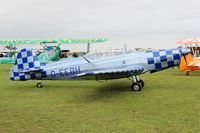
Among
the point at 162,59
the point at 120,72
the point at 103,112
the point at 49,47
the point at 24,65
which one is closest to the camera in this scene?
the point at 103,112

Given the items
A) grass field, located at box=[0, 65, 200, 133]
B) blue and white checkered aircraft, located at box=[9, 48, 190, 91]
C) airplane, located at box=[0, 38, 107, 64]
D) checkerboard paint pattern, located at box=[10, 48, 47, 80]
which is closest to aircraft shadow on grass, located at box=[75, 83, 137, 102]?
grass field, located at box=[0, 65, 200, 133]

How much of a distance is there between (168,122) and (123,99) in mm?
2984

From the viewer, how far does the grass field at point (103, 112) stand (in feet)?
18.9

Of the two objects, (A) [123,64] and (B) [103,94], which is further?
(A) [123,64]

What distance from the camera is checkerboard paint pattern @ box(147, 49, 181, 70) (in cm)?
1088

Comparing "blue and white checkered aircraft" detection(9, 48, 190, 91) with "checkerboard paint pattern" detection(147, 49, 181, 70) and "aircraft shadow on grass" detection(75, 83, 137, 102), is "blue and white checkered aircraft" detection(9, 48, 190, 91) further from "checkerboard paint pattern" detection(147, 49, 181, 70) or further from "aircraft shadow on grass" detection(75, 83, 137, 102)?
"aircraft shadow on grass" detection(75, 83, 137, 102)

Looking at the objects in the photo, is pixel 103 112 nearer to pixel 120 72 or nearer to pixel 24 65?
pixel 120 72

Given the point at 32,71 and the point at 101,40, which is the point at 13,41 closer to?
the point at 101,40

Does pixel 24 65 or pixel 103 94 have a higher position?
pixel 24 65

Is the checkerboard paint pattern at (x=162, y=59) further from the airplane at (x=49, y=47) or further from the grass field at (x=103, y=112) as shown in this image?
the airplane at (x=49, y=47)

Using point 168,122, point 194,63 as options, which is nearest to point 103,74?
point 168,122

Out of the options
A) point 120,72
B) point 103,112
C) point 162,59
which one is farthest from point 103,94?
point 103,112

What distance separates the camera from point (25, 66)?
11891 mm

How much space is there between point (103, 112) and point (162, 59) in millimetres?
4524
